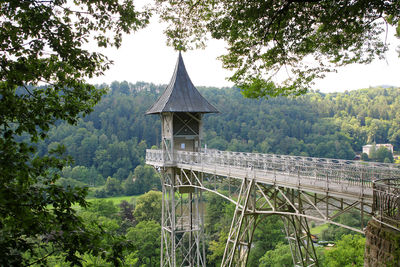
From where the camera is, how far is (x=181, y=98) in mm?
17922

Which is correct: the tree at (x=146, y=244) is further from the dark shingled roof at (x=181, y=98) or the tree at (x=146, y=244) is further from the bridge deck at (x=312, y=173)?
the bridge deck at (x=312, y=173)

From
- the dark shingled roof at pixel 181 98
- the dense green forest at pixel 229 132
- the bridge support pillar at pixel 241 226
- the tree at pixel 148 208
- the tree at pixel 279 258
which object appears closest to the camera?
the bridge support pillar at pixel 241 226

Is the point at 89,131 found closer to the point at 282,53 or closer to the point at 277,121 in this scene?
the point at 277,121

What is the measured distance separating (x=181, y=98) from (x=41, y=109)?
13019mm

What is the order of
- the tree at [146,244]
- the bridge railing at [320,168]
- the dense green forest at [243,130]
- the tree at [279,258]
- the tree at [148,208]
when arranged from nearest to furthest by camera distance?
the bridge railing at [320,168], the tree at [279,258], the tree at [146,244], the tree at [148,208], the dense green forest at [243,130]

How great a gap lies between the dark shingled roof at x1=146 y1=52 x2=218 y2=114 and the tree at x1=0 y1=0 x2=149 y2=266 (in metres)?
10.3

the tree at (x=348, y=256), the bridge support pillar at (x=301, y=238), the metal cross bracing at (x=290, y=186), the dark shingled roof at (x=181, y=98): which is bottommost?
the tree at (x=348, y=256)

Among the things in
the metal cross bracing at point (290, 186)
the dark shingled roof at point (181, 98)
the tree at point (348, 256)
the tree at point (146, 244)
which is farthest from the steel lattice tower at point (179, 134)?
the tree at point (146, 244)

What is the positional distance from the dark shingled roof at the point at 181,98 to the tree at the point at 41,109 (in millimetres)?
10294

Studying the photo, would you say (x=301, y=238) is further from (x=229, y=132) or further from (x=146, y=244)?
(x=229, y=132)

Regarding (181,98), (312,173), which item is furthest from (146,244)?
(312,173)

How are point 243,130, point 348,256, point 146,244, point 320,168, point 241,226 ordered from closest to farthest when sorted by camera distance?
point 320,168, point 241,226, point 348,256, point 146,244, point 243,130

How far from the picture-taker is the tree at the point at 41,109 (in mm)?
4002

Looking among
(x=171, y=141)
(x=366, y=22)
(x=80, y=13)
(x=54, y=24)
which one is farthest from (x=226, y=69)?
(x=171, y=141)
